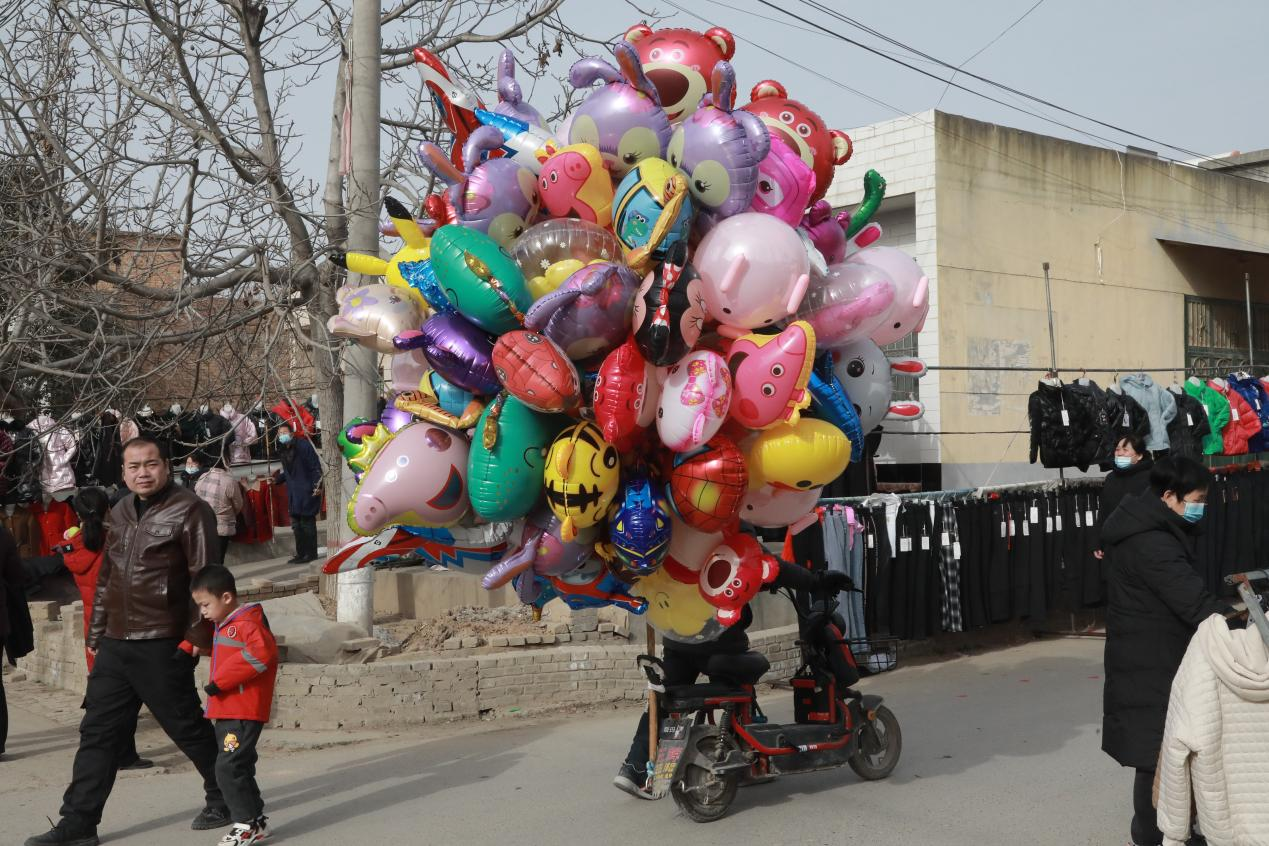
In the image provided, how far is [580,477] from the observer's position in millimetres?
4676

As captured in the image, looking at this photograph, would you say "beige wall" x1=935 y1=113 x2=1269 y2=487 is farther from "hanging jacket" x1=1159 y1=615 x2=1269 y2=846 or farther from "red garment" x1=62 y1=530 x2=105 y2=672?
"hanging jacket" x1=1159 y1=615 x2=1269 y2=846

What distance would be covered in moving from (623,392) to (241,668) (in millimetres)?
2415

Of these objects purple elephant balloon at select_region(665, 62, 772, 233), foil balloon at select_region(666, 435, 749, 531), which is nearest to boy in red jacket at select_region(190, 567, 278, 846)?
foil balloon at select_region(666, 435, 749, 531)

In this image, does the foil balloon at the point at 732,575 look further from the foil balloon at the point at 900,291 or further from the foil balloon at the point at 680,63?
the foil balloon at the point at 680,63

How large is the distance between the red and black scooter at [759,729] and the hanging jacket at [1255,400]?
7517 millimetres

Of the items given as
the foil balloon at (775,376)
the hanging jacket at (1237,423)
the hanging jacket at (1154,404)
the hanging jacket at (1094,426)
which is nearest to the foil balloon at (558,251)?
the foil balloon at (775,376)

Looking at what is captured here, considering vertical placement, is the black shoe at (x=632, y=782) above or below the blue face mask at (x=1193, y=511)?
below

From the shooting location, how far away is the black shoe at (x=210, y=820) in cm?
594

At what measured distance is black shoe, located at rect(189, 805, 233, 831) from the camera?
5938mm

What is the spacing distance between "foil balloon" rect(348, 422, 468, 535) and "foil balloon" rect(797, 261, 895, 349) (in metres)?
1.62

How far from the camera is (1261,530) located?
12.3 m

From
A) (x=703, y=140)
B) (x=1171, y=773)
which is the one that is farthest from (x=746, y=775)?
(x=703, y=140)

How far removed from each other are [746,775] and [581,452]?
2247 millimetres

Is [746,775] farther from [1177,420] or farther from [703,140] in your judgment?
[1177,420]
